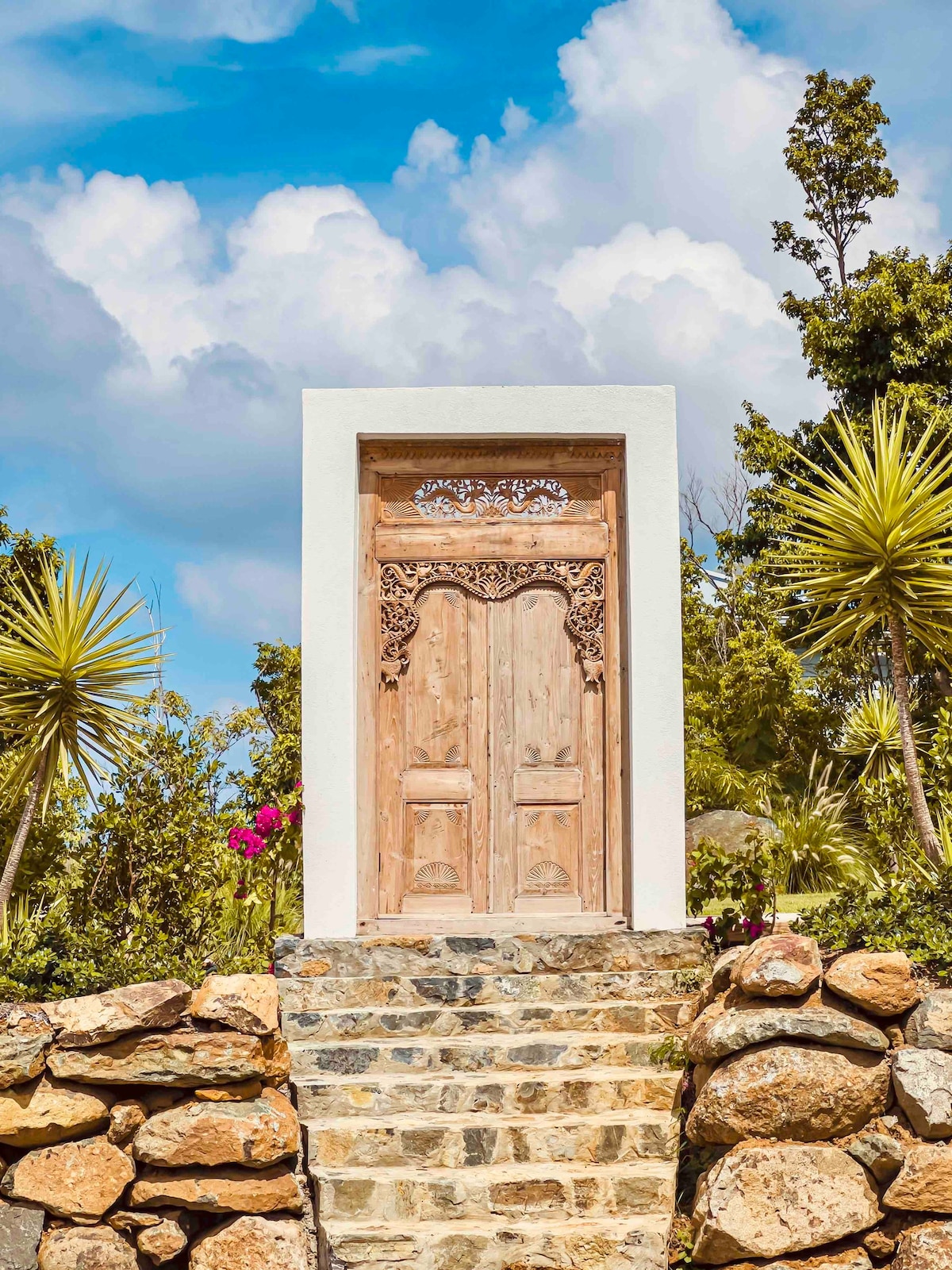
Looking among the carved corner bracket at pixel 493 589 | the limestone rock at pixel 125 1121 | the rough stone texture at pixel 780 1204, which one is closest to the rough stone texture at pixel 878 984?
the rough stone texture at pixel 780 1204

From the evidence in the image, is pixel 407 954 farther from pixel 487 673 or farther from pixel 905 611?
pixel 905 611

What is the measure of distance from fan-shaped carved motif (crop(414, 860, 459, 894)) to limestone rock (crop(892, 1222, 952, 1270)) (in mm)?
2997

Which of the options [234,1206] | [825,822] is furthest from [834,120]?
[234,1206]

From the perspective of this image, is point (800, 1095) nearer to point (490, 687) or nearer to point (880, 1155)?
point (880, 1155)

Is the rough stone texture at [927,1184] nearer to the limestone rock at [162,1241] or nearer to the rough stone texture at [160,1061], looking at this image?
the rough stone texture at [160,1061]

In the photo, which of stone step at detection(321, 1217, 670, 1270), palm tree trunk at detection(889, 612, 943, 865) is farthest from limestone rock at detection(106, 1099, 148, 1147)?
palm tree trunk at detection(889, 612, 943, 865)

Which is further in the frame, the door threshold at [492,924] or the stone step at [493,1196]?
the door threshold at [492,924]

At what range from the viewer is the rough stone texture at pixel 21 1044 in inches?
214

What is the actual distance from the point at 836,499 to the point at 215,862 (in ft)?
12.9

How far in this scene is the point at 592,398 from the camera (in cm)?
710

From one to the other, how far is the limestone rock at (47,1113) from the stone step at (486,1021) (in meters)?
1.06

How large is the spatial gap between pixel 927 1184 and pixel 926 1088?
14.3 inches

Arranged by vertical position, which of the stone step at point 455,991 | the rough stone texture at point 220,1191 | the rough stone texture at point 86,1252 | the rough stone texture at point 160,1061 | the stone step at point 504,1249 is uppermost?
the stone step at point 455,991

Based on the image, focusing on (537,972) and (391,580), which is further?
(391,580)
